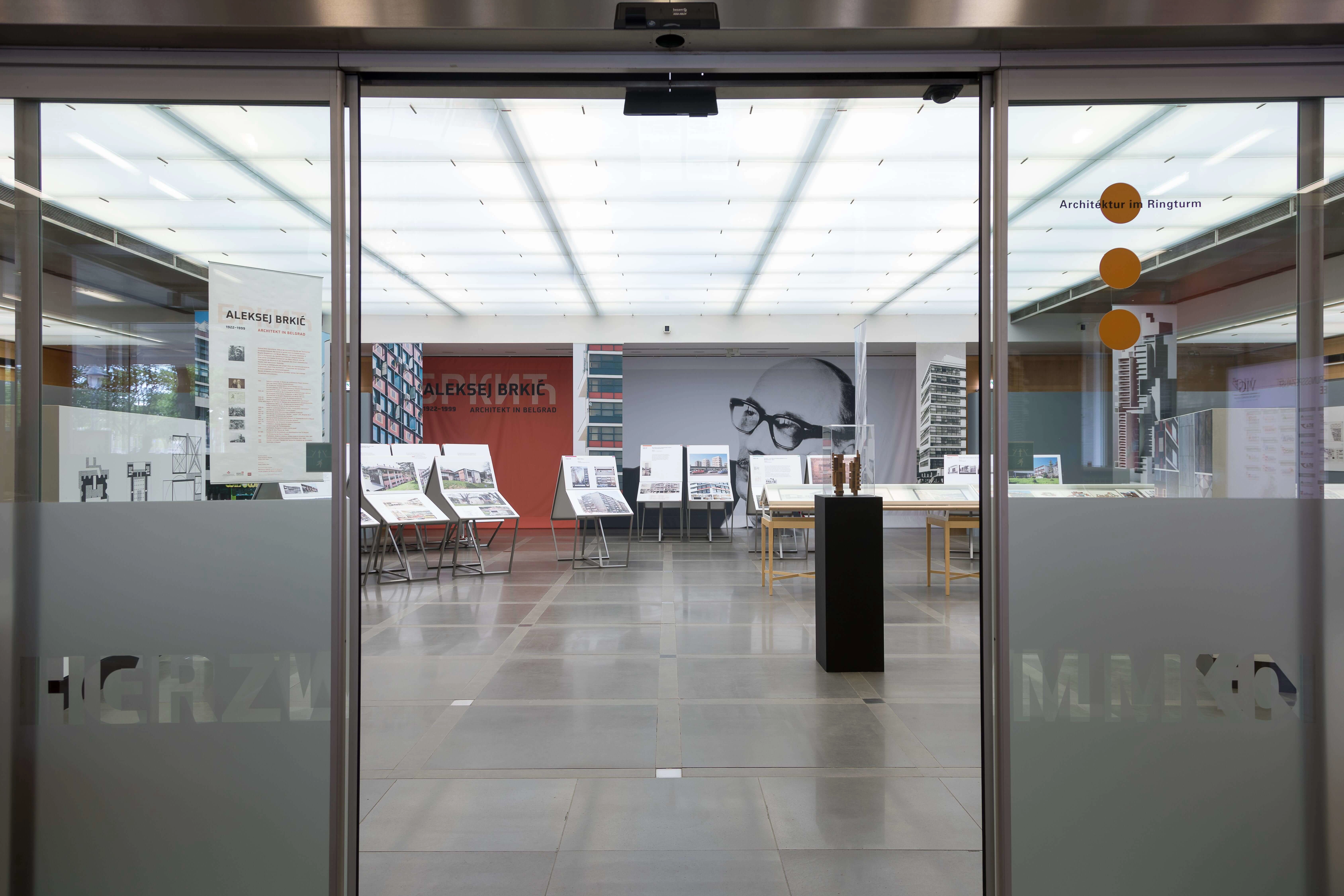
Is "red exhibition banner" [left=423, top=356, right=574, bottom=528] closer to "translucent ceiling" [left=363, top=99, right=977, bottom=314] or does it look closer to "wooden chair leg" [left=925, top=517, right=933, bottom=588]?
"translucent ceiling" [left=363, top=99, right=977, bottom=314]

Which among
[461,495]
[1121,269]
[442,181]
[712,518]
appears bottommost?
[712,518]

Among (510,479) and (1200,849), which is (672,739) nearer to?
(1200,849)

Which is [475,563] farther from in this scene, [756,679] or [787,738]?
[787,738]

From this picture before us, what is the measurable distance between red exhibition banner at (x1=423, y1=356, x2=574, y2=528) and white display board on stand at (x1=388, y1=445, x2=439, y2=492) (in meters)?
5.01

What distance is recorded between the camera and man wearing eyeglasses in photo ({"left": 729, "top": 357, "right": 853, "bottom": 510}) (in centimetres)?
1379

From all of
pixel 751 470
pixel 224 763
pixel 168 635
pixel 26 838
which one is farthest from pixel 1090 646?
pixel 751 470

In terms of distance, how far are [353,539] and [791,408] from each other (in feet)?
40.7

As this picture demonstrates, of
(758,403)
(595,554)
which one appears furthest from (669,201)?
(758,403)

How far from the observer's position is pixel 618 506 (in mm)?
9156

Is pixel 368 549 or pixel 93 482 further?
pixel 368 549

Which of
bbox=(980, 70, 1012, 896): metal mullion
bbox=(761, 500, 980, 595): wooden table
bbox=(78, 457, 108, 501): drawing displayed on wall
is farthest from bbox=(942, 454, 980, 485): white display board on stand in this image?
bbox=(78, 457, 108, 501): drawing displayed on wall

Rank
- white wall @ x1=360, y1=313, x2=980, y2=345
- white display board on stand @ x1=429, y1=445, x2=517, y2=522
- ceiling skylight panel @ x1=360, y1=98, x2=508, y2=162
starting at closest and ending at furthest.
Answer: ceiling skylight panel @ x1=360, y1=98, x2=508, y2=162 → white display board on stand @ x1=429, y1=445, x2=517, y2=522 → white wall @ x1=360, y1=313, x2=980, y2=345

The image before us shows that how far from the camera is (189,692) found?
1.87m

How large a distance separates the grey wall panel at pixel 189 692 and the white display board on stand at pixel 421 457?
673 centimetres
